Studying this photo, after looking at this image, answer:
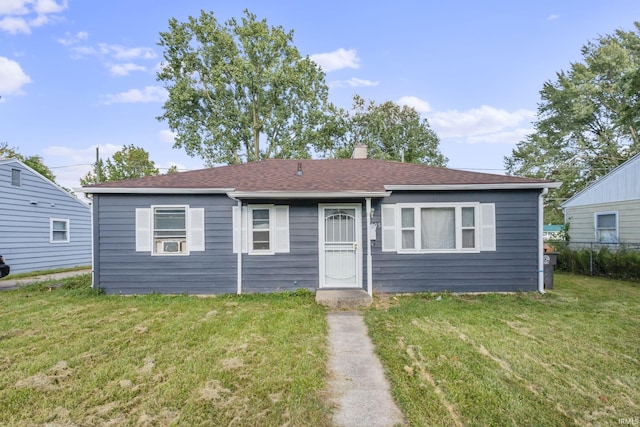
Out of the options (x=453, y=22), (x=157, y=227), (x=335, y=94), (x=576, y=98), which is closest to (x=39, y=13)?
(x=157, y=227)

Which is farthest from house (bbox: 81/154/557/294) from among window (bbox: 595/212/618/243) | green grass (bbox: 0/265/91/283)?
window (bbox: 595/212/618/243)

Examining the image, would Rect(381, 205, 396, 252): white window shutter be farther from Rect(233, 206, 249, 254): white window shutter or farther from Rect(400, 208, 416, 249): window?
Rect(233, 206, 249, 254): white window shutter

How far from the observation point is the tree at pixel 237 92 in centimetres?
1898

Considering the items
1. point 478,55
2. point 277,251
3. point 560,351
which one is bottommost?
point 560,351

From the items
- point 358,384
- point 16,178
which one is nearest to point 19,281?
point 16,178

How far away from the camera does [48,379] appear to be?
10.4 ft

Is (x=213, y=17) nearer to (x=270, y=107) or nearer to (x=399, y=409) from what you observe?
(x=270, y=107)

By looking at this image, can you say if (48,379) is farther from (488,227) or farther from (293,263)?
(488,227)

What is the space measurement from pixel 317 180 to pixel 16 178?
36.0 feet

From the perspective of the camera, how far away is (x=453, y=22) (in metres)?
11.1

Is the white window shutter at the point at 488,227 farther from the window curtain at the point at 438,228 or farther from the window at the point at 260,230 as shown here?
the window at the point at 260,230

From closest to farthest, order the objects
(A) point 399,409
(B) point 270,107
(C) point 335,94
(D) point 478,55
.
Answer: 1. (A) point 399,409
2. (D) point 478,55
3. (B) point 270,107
4. (C) point 335,94

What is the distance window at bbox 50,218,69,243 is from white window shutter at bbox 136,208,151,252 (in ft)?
26.0

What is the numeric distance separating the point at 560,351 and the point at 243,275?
19.4 feet
